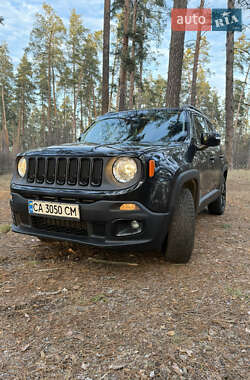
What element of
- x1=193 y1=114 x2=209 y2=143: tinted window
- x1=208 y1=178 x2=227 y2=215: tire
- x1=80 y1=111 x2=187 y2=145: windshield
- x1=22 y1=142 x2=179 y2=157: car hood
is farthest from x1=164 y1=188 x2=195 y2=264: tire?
x1=208 y1=178 x2=227 y2=215: tire

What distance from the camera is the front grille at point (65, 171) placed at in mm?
2215

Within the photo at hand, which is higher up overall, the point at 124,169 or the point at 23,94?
the point at 23,94

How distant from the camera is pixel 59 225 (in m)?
2.41

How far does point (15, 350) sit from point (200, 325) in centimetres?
114

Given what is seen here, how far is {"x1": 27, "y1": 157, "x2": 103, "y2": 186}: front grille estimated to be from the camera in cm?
221

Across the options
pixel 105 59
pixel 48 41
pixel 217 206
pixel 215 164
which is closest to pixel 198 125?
pixel 215 164

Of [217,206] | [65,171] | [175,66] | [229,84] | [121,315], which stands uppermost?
[229,84]

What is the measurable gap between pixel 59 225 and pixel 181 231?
1116 millimetres

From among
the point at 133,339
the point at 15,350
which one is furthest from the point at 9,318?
the point at 133,339

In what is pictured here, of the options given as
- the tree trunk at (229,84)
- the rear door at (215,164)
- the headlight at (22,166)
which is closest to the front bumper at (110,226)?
the headlight at (22,166)

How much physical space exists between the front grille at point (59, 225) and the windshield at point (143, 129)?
3.53 ft

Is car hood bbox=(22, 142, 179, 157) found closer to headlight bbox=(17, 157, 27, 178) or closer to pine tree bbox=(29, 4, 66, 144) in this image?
headlight bbox=(17, 157, 27, 178)

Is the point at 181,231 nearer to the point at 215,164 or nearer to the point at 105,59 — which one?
the point at 215,164

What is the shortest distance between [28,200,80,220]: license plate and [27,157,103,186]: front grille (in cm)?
19
